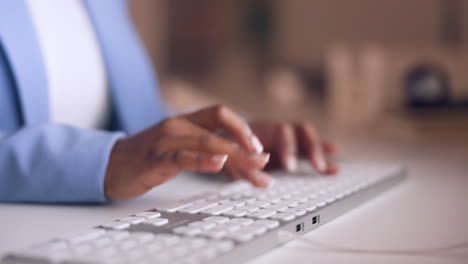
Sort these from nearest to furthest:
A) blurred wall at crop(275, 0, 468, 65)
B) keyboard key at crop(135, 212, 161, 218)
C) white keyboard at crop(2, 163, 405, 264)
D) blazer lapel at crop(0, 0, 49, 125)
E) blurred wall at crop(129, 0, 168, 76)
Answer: white keyboard at crop(2, 163, 405, 264), keyboard key at crop(135, 212, 161, 218), blazer lapel at crop(0, 0, 49, 125), blurred wall at crop(275, 0, 468, 65), blurred wall at crop(129, 0, 168, 76)

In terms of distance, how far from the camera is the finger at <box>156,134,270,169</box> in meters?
0.50

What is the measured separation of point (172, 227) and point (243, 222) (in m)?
0.05

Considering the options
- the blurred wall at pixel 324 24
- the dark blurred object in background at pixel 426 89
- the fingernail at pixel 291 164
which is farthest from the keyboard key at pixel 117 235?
the blurred wall at pixel 324 24

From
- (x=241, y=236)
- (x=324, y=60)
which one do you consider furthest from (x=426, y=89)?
(x=324, y=60)

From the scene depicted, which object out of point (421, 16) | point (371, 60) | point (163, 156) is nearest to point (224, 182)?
point (163, 156)

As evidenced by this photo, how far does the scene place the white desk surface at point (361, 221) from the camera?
40cm

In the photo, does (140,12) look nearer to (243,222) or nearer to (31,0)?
(31,0)

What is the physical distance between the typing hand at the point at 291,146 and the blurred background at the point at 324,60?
50 cm

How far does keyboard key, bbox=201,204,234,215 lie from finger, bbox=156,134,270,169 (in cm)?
5

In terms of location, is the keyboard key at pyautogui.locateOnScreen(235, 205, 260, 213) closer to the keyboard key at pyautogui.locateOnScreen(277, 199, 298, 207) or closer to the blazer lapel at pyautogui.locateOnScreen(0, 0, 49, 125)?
the keyboard key at pyautogui.locateOnScreen(277, 199, 298, 207)

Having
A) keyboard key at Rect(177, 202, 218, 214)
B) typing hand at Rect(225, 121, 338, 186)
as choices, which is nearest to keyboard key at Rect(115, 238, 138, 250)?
keyboard key at Rect(177, 202, 218, 214)

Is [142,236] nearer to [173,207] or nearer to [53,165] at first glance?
[173,207]

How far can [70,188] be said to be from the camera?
1.83ft

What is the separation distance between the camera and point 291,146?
752mm
